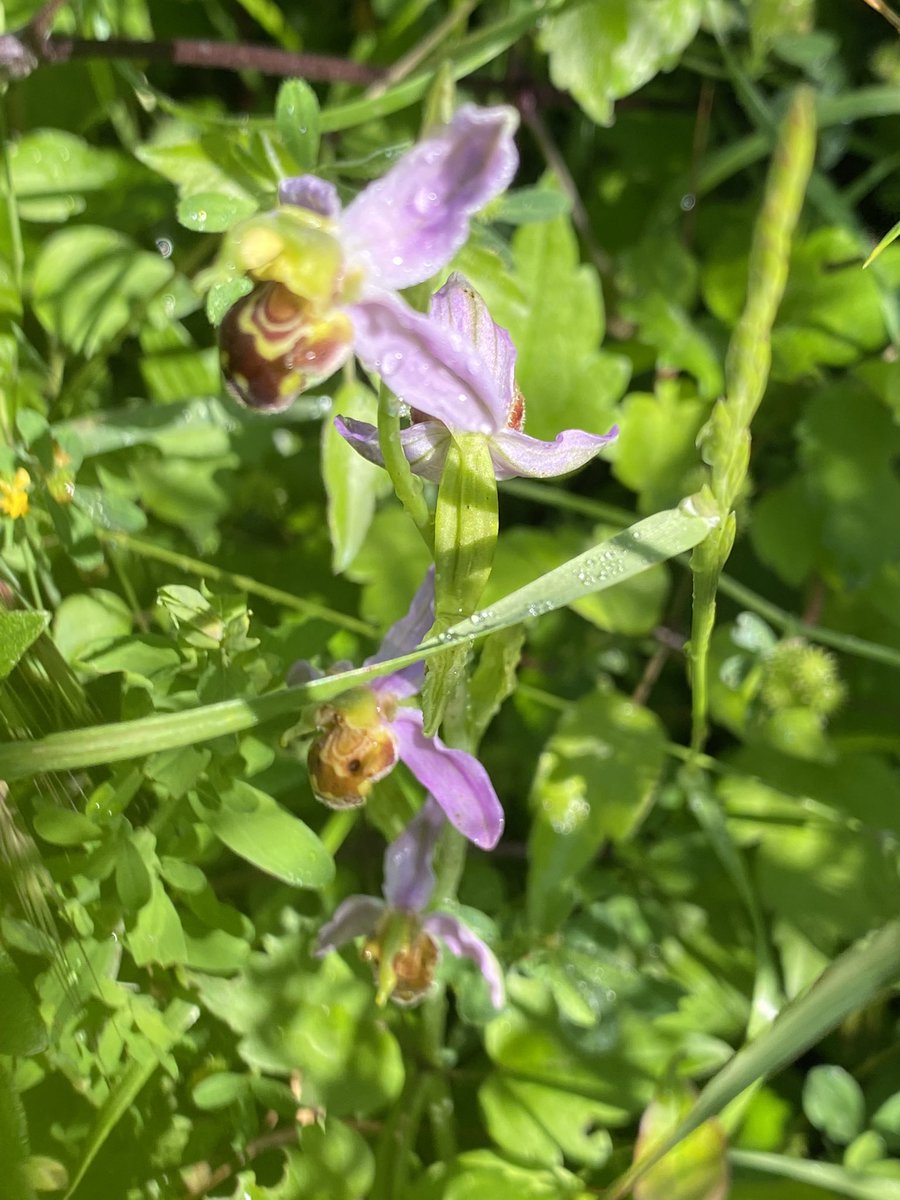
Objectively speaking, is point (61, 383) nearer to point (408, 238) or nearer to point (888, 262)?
point (408, 238)

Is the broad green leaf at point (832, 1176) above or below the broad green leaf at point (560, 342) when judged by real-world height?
below

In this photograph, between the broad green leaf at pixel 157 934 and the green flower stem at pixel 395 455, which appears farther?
the broad green leaf at pixel 157 934

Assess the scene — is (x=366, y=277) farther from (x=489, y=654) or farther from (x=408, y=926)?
(x=408, y=926)

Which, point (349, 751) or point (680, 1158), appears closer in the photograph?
point (349, 751)

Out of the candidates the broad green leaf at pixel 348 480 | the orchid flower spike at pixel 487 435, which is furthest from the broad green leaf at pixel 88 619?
the orchid flower spike at pixel 487 435

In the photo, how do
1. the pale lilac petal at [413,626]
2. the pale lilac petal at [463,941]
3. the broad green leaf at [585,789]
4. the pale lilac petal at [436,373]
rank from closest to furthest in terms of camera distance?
the pale lilac petal at [436,373] < the pale lilac petal at [413,626] < the pale lilac petal at [463,941] < the broad green leaf at [585,789]

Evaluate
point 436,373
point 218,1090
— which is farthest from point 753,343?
point 218,1090

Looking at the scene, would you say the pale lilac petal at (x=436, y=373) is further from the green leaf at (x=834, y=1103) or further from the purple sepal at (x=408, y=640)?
the green leaf at (x=834, y=1103)
